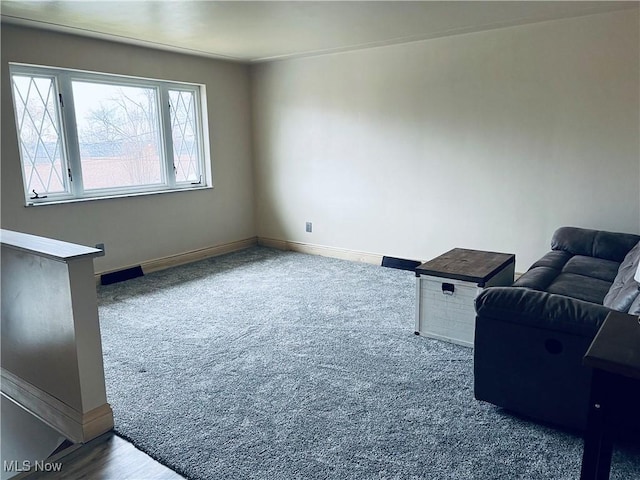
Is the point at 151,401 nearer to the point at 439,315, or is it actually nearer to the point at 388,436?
the point at 388,436

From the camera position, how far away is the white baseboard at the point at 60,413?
7.19 feet

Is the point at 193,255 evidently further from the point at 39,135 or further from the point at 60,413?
the point at 60,413

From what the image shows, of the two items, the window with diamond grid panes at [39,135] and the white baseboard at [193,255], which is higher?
the window with diamond grid panes at [39,135]

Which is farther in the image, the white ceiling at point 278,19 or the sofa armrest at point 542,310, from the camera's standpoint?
A: the white ceiling at point 278,19

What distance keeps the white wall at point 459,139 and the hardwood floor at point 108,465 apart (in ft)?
11.5

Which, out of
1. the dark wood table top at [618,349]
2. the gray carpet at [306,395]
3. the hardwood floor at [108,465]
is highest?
the dark wood table top at [618,349]

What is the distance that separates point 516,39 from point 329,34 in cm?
163

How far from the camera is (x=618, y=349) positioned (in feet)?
4.61

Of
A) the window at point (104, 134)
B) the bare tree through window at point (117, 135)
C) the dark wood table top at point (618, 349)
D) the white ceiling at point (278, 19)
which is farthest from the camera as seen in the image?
the bare tree through window at point (117, 135)

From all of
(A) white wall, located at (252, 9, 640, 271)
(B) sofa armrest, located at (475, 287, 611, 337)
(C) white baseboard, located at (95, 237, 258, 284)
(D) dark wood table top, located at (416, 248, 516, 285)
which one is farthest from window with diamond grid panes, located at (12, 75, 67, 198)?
(B) sofa armrest, located at (475, 287, 611, 337)

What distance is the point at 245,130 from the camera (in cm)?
604

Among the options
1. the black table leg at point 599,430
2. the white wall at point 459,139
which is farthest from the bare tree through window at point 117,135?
the black table leg at point 599,430

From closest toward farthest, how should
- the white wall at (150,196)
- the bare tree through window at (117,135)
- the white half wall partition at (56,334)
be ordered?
1. the white half wall partition at (56,334)
2. the white wall at (150,196)
3. the bare tree through window at (117,135)

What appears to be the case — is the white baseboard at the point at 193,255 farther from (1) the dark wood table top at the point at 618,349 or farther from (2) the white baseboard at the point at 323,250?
(1) the dark wood table top at the point at 618,349
